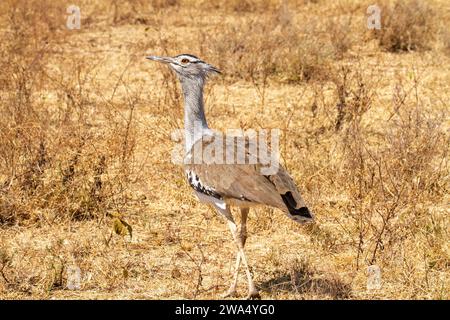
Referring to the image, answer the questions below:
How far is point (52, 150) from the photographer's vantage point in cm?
534

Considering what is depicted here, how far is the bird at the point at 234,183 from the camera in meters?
3.61

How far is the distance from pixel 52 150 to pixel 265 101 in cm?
260

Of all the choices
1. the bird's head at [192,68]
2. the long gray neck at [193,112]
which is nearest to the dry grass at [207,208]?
the long gray neck at [193,112]

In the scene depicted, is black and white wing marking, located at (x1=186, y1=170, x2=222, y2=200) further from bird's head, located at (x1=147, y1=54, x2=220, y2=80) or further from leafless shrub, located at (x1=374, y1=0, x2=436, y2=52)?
leafless shrub, located at (x1=374, y1=0, x2=436, y2=52)

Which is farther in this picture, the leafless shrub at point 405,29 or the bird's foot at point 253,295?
the leafless shrub at point 405,29

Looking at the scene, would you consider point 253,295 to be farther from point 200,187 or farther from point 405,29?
point 405,29

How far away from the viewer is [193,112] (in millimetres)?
4086

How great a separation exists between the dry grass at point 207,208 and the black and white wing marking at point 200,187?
1.03 ft

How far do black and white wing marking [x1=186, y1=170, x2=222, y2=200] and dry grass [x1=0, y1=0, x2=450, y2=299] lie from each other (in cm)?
31

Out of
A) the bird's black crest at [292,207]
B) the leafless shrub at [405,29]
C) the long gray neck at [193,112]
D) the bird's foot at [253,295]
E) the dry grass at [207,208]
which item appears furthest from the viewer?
the leafless shrub at [405,29]

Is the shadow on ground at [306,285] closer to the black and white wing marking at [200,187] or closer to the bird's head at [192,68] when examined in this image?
the black and white wing marking at [200,187]

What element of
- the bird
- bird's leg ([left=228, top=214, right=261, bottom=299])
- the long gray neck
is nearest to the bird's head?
the long gray neck

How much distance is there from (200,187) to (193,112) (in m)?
0.47

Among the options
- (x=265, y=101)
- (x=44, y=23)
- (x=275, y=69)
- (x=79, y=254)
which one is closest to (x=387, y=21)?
(x=275, y=69)
